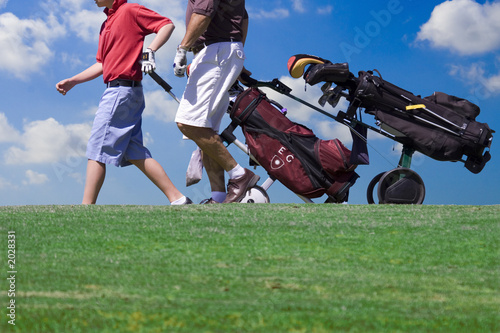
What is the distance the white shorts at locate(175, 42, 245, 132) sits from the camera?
4973 millimetres

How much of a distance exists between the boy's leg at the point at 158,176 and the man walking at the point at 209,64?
0.48 m

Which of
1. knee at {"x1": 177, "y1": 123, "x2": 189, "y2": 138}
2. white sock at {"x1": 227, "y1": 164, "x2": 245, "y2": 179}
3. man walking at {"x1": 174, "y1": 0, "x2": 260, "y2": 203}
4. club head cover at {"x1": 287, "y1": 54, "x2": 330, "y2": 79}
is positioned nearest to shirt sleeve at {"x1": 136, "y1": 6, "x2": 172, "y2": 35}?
man walking at {"x1": 174, "y1": 0, "x2": 260, "y2": 203}

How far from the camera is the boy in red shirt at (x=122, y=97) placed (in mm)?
5242

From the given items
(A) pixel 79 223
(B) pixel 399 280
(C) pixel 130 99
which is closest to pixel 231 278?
(B) pixel 399 280

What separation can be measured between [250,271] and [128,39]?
10.2 ft

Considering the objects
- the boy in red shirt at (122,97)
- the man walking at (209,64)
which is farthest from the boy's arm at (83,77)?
the man walking at (209,64)

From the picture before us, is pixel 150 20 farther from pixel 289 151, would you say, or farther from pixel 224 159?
pixel 289 151

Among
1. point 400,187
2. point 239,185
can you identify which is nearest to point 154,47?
point 239,185

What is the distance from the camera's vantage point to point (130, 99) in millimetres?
5266

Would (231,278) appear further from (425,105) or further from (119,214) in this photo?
(425,105)

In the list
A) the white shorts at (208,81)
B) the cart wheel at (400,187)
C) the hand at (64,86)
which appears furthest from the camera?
the cart wheel at (400,187)

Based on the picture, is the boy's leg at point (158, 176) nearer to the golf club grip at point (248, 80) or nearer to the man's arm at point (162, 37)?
the man's arm at point (162, 37)

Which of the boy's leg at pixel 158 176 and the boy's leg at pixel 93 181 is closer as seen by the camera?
the boy's leg at pixel 93 181

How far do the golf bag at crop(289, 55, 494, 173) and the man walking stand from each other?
93cm
